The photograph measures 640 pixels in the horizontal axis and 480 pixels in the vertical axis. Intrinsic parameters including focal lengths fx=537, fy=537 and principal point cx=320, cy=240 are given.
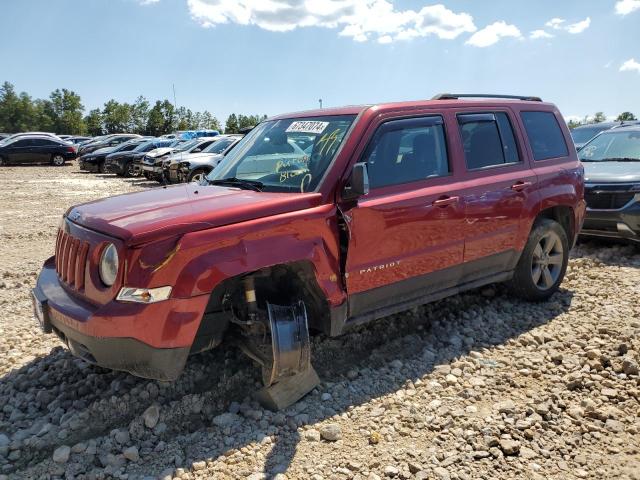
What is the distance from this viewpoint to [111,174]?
24422 millimetres

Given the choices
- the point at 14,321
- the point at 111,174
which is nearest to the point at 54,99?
the point at 111,174

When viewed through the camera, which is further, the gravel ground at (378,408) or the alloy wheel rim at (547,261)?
the alloy wheel rim at (547,261)

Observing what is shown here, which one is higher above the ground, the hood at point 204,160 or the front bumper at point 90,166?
the hood at point 204,160

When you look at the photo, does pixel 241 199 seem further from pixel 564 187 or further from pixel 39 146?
pixel 39 146

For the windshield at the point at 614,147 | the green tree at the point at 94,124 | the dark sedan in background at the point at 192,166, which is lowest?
the dark sedan in background at the point at 192,166

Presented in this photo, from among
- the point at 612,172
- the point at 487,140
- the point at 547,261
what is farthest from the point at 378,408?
the point at 612,172

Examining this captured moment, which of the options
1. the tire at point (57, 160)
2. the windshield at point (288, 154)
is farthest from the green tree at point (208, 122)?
the windshield at point (288, 154)

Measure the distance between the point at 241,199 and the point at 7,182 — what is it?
19.2 m

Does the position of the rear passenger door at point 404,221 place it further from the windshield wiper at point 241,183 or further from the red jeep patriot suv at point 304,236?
the windshield wiper at point 241,183

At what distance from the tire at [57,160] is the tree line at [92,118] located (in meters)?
48.0

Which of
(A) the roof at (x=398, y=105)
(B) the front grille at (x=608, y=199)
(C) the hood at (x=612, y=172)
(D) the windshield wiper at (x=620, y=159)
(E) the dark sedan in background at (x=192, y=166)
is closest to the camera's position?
(A) the roof at (x=398, y=105)

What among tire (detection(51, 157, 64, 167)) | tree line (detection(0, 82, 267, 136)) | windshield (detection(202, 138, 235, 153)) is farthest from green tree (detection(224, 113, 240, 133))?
windshield (detection(202, 138, 235, 153))

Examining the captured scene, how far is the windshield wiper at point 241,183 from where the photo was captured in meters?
3.79

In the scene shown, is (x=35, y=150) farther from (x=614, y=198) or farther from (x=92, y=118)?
(x=92, y=118)
